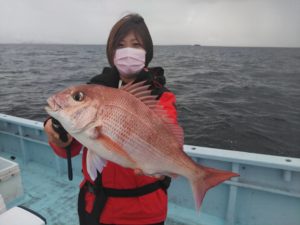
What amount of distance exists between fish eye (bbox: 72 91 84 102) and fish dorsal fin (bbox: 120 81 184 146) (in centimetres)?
29

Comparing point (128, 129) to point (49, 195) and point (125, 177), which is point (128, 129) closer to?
point (125, 177)

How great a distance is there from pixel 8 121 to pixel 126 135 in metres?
5.03

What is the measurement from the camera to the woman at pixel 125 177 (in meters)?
2.20

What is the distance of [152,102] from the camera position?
200 cm

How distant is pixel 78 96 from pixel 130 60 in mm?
673

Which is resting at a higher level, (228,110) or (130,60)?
(130,60)

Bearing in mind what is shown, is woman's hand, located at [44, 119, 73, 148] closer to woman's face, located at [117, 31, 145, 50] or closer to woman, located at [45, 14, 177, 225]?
woman, located at [45, 14, 177, 225]

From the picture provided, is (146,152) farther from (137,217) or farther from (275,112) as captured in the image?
(275,112)

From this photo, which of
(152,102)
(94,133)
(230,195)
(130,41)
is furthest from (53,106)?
(230,195)

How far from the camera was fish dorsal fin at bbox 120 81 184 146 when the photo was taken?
77.2 inches

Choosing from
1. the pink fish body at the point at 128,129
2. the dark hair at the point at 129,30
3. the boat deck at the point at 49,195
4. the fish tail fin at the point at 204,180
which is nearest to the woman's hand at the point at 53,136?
the pink fish body at the point at 128,129

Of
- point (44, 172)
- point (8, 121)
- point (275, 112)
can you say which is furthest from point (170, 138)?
point (275, 112)

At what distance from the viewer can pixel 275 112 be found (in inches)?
636

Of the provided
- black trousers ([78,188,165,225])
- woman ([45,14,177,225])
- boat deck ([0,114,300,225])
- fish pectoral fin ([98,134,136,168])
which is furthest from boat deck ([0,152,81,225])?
fish pectoral fin ([98,134,136,168])
